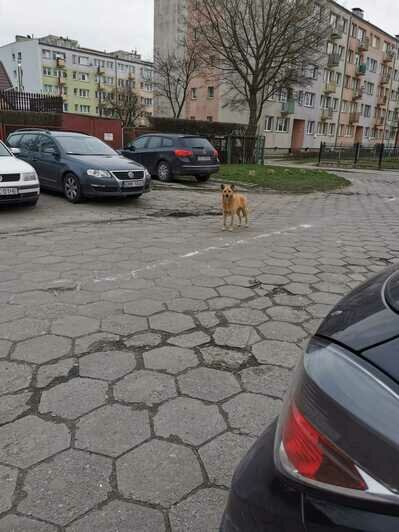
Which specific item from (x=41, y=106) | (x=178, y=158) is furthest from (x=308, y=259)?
(x=41, y=106)

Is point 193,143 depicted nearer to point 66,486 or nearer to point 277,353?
point 277,353

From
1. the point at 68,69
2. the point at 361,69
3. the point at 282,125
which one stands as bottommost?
the point at 282,125

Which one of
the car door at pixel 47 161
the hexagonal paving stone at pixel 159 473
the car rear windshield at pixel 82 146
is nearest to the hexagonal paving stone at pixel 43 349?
the hexagonal paving stone at pixel 159 473

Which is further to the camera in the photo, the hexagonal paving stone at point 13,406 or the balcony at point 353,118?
the balcony at point 353,118

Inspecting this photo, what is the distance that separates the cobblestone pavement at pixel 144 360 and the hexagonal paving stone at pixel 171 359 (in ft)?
0.04

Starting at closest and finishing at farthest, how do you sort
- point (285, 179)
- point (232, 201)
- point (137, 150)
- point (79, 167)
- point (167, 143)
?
point (232, 201), point (79, 167), point (167, 143), point (137, 150), point (285, 179)

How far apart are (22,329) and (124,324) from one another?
821mm

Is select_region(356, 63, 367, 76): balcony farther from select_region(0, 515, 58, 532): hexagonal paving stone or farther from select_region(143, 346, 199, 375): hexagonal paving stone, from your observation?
select_region(0, 515, 58, 532): hexagonal paving stone

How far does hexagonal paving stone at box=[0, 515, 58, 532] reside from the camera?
1668mm

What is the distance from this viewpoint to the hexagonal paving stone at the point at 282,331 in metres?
3.38

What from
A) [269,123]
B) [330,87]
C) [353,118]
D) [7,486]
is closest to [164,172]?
[7,486]

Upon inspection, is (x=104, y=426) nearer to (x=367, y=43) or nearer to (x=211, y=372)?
(x=211, y=372)

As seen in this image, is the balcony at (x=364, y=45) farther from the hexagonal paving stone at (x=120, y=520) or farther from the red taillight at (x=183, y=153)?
the hexagonal paving stone at (x=120, y=520)

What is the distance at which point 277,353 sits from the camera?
313 cm
